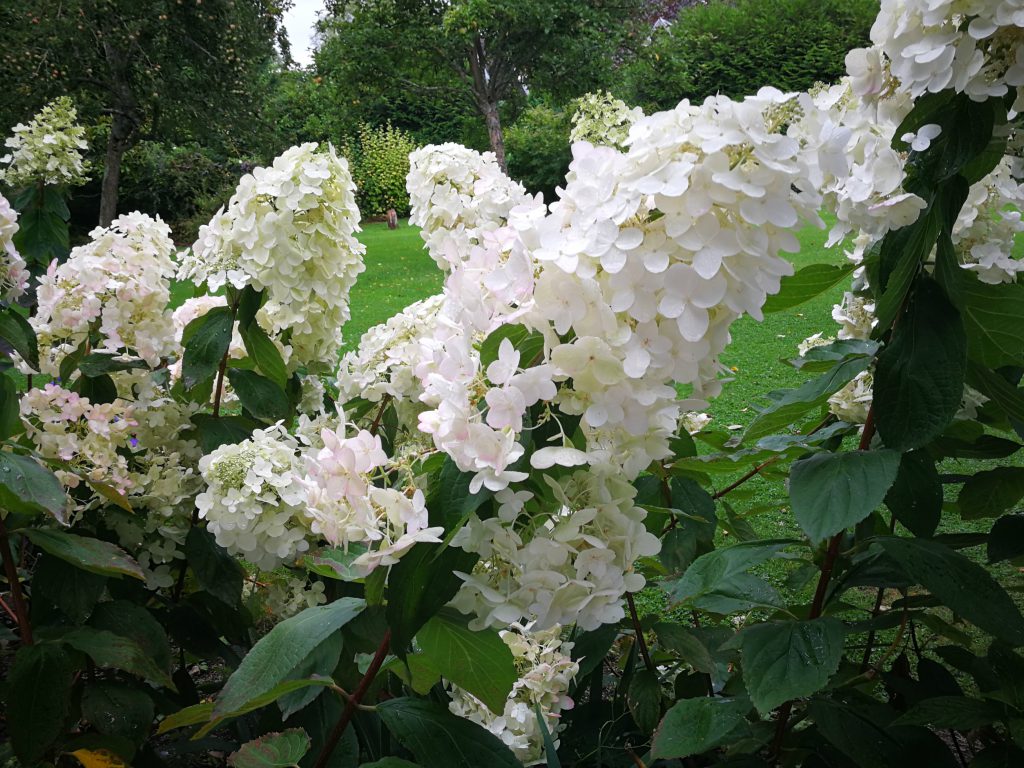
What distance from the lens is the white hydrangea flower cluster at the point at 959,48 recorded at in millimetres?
1001

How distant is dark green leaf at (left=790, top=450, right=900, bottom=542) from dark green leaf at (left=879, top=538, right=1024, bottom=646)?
156 millimetres

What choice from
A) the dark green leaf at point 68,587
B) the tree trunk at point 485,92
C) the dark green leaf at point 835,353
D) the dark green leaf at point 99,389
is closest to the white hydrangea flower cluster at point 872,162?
the dark green leaf at point 835,353

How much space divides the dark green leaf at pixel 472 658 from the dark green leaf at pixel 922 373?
59 cm

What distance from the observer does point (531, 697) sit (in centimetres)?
148

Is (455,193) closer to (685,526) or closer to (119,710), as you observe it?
(685,526)

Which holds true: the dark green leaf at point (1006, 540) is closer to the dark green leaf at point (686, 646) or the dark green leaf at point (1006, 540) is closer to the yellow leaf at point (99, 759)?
the dark green leaf at point (686, 646)

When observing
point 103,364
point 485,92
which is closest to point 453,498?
point 103,364

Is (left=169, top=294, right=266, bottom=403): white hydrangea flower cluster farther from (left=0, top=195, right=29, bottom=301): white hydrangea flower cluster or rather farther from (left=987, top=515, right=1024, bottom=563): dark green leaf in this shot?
(left=987, top=515, right=1024, bottom=563): dark green leaf

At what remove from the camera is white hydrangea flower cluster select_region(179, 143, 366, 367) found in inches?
69.4

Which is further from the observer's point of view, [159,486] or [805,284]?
[159,486]

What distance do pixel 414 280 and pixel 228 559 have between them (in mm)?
9890

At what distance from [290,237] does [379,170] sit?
1955 centimetres

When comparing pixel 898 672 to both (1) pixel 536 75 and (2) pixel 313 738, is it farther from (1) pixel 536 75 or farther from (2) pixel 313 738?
(1) pixel 536 75

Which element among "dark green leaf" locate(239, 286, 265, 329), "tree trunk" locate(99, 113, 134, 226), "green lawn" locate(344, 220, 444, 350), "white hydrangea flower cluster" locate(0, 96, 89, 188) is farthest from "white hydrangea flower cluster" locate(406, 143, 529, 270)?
"tree trunk" locate(99, 113, 134, 226)
